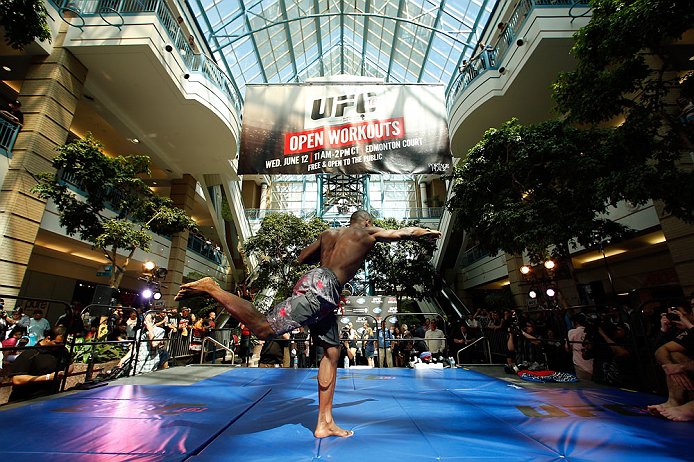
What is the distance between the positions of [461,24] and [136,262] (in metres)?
17.4

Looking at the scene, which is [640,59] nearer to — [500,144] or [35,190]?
[500,144]

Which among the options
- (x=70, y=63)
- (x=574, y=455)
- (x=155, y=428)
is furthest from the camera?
(x=70, y=63)

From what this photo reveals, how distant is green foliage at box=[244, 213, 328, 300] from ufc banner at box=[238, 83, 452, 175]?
8291 millimetres

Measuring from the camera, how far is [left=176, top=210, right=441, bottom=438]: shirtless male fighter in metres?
2.08

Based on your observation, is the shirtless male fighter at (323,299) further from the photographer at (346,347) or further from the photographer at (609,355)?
the photographer at (346,347)

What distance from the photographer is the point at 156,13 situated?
26.3 ft

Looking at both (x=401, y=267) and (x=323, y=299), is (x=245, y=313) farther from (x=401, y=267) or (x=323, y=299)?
(x=401, y=267)

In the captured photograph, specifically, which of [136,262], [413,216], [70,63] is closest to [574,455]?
[70,63]

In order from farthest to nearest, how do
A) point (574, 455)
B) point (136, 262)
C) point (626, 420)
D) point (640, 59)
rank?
point (136, 262), point (640, 59), point (626, 420), point (574, 455)

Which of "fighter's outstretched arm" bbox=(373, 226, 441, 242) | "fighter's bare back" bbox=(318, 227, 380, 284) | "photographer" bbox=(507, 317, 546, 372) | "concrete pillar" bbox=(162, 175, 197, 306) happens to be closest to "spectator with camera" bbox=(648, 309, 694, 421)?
"fighter's outstretched arm" bbox=(373, 226, 441, 242)

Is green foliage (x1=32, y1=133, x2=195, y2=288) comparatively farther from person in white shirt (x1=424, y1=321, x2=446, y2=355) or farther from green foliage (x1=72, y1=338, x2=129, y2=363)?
person in white shirt (x1=424, y1=321, x2=446, y2=355)

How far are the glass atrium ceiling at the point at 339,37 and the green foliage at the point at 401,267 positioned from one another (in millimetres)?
7842

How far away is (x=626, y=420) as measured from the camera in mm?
2398

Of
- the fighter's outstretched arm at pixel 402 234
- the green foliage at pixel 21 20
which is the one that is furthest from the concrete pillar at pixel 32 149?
the fighter's outstretched arm at pixel 402 234
